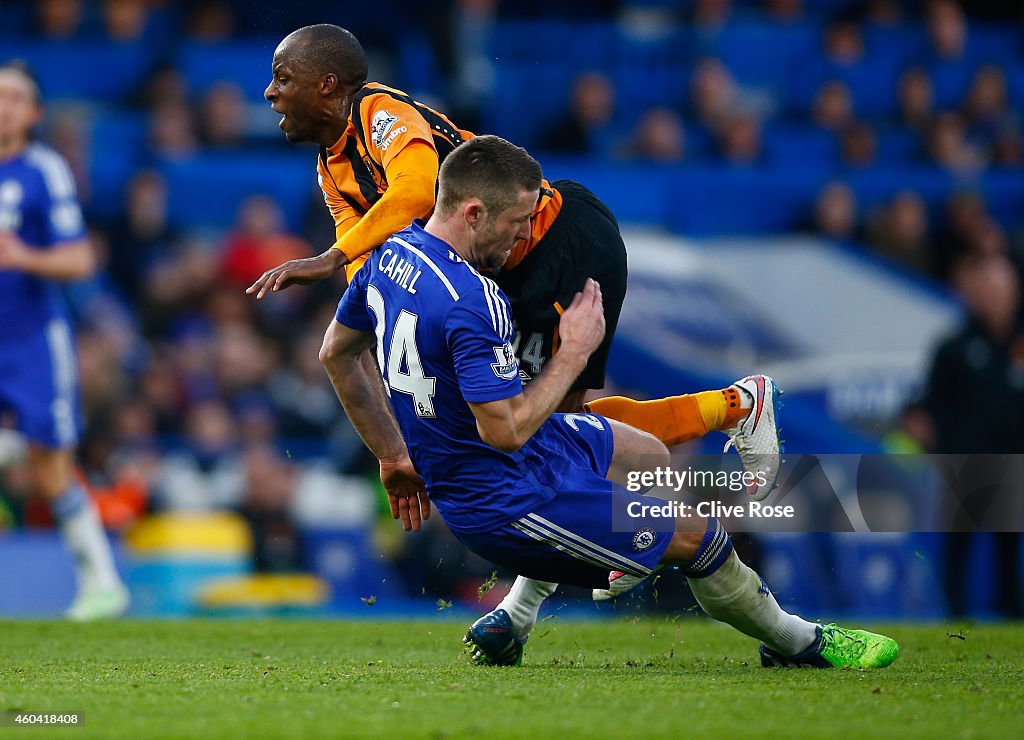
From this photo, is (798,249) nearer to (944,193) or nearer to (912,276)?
(912,276)

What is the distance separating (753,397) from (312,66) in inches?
86.5

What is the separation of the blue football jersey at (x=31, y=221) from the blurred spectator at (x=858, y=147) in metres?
8.91

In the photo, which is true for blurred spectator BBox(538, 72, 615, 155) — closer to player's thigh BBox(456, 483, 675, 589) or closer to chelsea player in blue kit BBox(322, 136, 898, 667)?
chelsea player in blue kit BBox(322, 136, 898, 667)

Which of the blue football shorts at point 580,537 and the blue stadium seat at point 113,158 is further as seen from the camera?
the blue stadium seat at point 113,158

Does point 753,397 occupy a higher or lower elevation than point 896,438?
higher

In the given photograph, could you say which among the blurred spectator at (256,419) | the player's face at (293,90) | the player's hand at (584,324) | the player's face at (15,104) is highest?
the player's face at (293,90)

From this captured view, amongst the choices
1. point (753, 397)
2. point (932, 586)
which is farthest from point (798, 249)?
point (753, 397)

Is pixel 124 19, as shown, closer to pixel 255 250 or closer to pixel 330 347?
pixel 255 250

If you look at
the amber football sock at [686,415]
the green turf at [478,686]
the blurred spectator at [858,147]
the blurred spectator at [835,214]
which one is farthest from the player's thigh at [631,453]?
the blurred spectator at [858,147]

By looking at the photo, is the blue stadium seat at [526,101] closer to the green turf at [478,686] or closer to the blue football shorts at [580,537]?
the green turf at [478,686]

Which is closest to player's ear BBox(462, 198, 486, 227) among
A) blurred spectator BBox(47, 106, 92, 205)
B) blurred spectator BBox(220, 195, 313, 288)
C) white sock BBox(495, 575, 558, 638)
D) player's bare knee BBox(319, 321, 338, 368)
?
player's bare knee BBox(319, 321, 338, 368)

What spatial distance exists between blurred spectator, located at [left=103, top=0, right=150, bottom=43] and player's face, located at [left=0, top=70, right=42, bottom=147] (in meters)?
5.96

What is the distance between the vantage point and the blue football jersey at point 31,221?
27.7ft

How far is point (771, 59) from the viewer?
15961 mm
